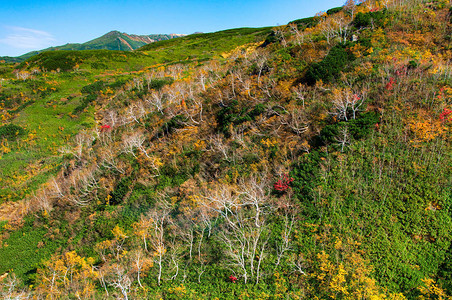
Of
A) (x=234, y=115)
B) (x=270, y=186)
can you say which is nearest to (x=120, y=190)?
(x=234, y=115)

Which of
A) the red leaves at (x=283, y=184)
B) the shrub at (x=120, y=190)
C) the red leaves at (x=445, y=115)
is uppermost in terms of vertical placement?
the red leaves at (x=445, y=115)

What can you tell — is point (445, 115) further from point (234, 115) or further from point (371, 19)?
point (371, 19)

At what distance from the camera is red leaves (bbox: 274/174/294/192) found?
1021 inches

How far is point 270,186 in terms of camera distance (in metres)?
27.4

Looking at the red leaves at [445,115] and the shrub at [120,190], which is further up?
the red leaves at [445,115]

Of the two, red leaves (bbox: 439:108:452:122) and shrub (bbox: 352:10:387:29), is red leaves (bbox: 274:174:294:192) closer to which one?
red leaves (bbox: 439:108:452:122)

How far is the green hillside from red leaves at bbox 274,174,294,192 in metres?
0.14

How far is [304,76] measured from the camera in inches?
1645

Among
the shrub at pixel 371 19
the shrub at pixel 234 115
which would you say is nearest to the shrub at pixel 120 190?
the shrub at pixel 234 115

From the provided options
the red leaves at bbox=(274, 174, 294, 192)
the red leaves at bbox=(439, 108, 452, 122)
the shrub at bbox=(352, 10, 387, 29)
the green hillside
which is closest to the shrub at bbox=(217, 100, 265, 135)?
the green hillside

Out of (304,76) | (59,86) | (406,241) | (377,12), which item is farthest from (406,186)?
(59,86)

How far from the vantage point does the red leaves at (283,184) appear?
85.0ft

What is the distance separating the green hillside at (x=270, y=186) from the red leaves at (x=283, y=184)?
14 centimetres

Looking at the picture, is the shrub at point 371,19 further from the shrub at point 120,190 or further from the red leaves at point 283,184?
the shrub at point 120,190
